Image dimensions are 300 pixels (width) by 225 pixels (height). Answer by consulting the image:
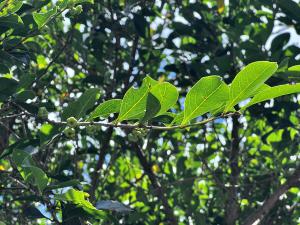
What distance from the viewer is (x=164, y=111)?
1.60 m

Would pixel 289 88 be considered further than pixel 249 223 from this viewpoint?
No

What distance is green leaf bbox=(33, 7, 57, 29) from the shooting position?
1.95 meters

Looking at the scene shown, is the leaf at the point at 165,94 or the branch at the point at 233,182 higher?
the leaf at the point at 165,94

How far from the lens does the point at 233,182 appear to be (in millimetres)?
3275

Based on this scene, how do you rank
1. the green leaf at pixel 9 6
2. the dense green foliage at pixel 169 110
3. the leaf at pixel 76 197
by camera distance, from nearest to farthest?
the leaf at pixel 76 197 → the green leaf at pixel 9 6 → the dense green foliage at pixel 169 110

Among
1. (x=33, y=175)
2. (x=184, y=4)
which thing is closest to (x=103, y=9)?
(x=184, y=4)

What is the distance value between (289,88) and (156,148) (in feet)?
6.77

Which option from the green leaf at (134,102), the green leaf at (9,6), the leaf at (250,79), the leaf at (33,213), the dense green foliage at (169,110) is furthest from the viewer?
the dense green foliage at (169,110)

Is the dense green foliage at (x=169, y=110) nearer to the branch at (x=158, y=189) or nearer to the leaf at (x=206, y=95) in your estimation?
the branch at (x=158, y=189)

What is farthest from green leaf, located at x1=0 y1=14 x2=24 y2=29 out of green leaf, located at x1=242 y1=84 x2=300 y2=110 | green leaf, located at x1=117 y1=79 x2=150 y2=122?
green leaf, located at x1=242 y1=84 x2=300 y2=110

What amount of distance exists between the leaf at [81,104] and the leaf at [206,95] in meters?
0.33

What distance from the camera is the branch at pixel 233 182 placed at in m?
3.16

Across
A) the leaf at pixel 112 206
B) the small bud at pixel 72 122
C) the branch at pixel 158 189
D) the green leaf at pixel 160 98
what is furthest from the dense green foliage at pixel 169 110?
the green leaf at pixel 160 98

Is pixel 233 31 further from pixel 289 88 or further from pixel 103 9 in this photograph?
pixel 289 88
